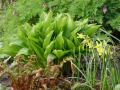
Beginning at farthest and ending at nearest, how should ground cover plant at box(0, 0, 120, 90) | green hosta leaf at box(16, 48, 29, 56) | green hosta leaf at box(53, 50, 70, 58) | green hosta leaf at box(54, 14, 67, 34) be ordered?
green hosta leaf at box(54, 14, 67, 34), green hosta leaf at box(16, 48, 29, 56), green hosta leaf at box(53, 50, 70, 58), ground cover plant at box(0, 0, 120, 90)

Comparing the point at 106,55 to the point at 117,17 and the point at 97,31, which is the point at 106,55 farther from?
the point at 117,17

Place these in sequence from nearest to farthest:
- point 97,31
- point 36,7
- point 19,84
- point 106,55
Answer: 1. point 106,55
2. point 19,84
3. point 97,31
4. point 36,7

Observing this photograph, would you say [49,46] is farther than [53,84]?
Yes

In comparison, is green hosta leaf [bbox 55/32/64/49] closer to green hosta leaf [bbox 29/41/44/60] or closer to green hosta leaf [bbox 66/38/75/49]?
green hosta leaf [bbox 66/38/75/49]

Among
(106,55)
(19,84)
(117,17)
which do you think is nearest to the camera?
(106,55)

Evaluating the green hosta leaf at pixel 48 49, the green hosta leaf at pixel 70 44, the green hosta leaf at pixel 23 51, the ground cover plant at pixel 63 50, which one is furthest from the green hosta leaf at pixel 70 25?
the green hosta leaf at pixel 23 51

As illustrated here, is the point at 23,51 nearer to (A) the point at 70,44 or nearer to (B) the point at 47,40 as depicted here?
(B) the point at 47,40

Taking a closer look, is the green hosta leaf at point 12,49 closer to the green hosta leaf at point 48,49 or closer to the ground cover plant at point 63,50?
the ground cover plant at point 63,50

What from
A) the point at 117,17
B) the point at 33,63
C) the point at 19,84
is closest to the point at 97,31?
the point at 117,17

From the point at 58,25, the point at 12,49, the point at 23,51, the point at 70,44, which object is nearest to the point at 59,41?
the point at 70,44

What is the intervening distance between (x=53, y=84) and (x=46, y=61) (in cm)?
56

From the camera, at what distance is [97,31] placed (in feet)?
17.0

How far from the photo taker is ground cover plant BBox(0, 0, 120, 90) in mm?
4266

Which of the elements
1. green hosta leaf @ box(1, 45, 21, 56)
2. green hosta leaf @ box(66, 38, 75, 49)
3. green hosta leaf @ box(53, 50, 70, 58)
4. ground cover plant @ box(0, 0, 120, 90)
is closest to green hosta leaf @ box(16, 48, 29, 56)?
ground cover plant @ box(0, 0, 120, 90)
